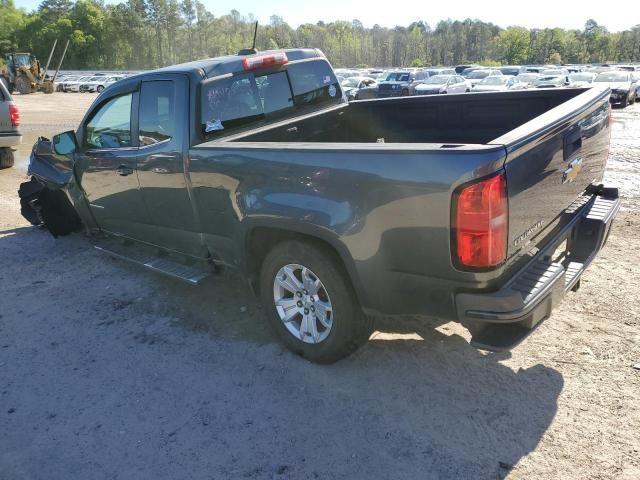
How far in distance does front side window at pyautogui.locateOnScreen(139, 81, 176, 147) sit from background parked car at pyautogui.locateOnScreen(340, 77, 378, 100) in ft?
68.1

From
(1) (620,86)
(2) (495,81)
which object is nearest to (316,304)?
(1) (620,86)

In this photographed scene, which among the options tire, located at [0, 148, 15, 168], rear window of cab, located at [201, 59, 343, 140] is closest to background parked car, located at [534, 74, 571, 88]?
tire, located at [0, 148, 15, 168]

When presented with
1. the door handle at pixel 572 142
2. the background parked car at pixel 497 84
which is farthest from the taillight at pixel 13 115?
the background parked car at pixel 497 84

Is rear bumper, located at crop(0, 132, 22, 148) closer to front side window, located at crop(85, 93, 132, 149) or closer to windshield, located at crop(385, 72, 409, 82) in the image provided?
front side window, located at crop(85, 93, 132, 149)

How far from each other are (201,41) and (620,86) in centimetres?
10123

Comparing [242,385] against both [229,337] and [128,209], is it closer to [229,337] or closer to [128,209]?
[229,337]

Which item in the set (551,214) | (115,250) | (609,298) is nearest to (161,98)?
(115,250)

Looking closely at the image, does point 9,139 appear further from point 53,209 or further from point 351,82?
point 351,82

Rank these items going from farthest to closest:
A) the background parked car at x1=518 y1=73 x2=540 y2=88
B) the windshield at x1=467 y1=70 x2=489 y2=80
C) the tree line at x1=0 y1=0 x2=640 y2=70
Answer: the tree line at x1=0 y1=0 x2=640 y2=70 < the windshield at x1=467 y1=70 x2=489 y2=80 < the background parked car at x1=518 y1=73 x2=540 y2=88

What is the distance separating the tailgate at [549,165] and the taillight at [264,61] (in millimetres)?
2265

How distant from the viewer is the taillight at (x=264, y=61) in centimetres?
429

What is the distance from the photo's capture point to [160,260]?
15.2ft

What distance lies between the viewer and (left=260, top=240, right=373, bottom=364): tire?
10.7ft

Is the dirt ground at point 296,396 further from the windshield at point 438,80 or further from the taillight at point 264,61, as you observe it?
the windshield at point 438,80
